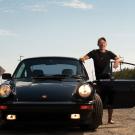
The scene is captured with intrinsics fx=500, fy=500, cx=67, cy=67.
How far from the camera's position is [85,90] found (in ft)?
27.0

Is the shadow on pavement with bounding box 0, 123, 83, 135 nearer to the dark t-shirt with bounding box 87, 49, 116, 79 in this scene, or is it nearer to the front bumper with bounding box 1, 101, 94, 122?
the front bumper with bounding box 1, 101, 94, 122

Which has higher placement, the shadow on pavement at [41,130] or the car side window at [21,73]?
the car side window at [21,73]

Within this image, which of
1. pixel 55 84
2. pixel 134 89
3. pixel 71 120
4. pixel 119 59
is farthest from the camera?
pixel 119 59

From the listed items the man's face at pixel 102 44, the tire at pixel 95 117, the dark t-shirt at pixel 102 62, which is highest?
the man's face at pixel 102 44

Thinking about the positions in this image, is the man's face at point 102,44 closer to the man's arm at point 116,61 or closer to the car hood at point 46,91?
the man's arm at point 116,61

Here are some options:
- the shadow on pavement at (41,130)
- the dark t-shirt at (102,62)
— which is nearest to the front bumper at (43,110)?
the shadow on pavement at (41,130)

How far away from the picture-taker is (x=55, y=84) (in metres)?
8.57

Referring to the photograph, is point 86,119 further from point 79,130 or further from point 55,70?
point 55,70

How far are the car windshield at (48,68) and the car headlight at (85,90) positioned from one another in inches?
44.1

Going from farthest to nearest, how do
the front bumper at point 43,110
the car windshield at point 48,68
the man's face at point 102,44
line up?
the man's face at point 102,44 < the car windshield at point 48,68 < the front bumper at point 43,110

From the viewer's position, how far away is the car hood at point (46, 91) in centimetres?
810

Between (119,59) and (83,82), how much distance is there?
2.07 m

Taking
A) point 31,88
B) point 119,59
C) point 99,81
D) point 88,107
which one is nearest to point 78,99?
point 88,107

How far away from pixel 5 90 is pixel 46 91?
0.68 meters
